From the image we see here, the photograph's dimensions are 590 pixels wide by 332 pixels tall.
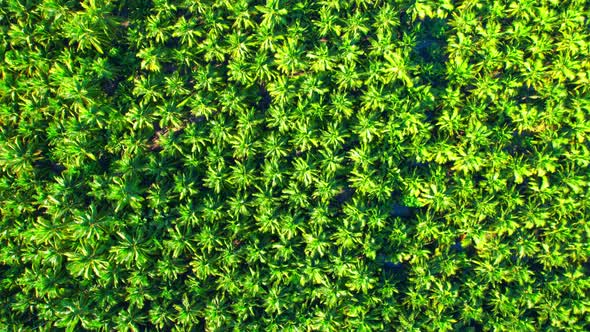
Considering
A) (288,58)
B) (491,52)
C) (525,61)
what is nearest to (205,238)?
(288,58)

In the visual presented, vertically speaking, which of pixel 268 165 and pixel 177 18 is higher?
pixel 177 18

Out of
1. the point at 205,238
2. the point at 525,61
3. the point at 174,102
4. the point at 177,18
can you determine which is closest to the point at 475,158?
the point at 525,61

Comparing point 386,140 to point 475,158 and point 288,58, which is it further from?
point 288,58

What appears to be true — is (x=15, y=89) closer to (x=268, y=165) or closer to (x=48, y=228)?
(x=48, y=228)

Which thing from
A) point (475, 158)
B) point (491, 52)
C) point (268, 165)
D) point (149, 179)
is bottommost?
point (149, 179)

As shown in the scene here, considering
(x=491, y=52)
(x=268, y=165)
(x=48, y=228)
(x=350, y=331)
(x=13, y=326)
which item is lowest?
(x=13, y=326)

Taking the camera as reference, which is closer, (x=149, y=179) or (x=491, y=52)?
(x=491, y=52)
